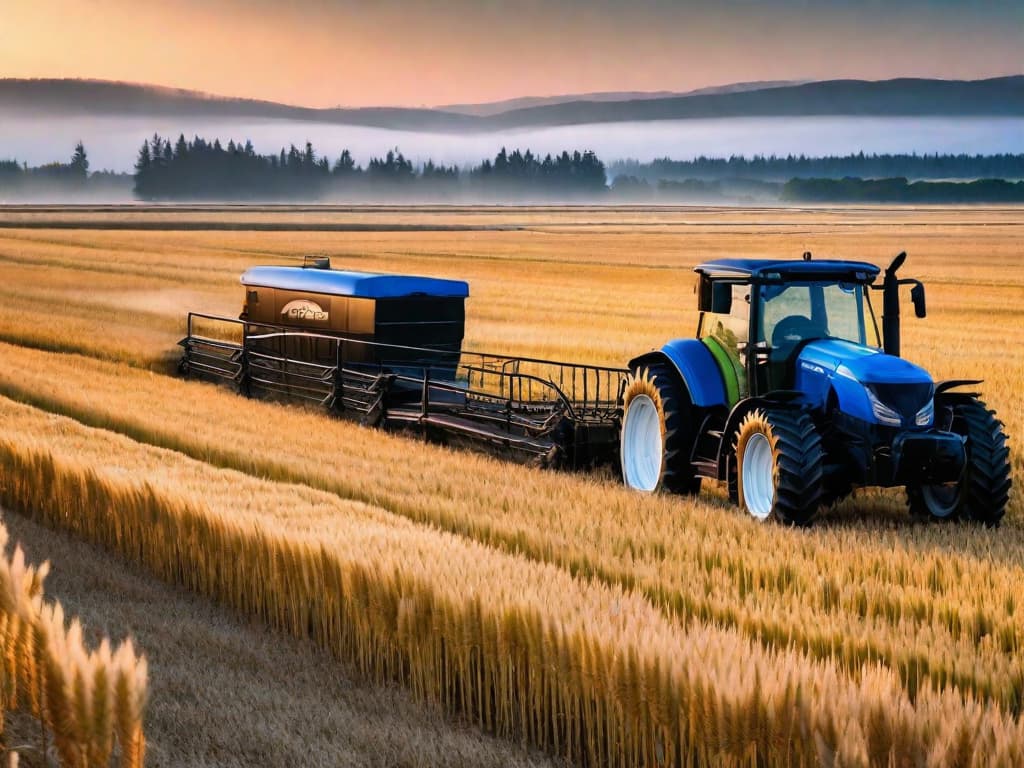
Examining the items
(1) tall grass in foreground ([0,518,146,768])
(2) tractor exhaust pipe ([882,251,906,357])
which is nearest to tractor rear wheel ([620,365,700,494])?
(2) tractor exhaust pipe ([882,251,906,357])

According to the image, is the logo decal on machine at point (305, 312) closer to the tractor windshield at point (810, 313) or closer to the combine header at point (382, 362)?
the combine header at point (382, 362)

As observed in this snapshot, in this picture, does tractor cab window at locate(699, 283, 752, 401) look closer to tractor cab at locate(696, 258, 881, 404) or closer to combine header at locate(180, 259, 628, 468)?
tractor cab at locate(696, 258, 881, 404)

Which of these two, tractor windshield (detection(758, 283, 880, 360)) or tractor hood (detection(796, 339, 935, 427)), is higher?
tractor windshield (detection(758, 283, 880, 360))

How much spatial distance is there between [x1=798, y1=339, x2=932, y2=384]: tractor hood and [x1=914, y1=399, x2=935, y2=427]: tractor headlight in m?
0.18

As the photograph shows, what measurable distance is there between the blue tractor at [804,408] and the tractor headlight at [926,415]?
11 millimetres

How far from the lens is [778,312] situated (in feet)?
35.1

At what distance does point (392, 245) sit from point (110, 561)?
65333 millimetres

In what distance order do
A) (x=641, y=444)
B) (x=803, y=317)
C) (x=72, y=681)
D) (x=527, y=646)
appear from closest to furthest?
(x=72, y=681), (x=527, y=646), (x=803, y=317), (x=641, y=444)

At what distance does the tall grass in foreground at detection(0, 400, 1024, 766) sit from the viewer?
15.4ft

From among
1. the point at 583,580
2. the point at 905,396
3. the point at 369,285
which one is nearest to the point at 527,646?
the point at 583,580

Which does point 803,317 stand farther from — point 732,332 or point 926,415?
point 926,415

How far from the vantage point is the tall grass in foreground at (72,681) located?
139 inches

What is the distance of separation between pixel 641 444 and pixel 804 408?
2.22 m

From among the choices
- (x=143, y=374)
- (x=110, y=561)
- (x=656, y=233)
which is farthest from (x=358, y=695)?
(x=656, y=233)
